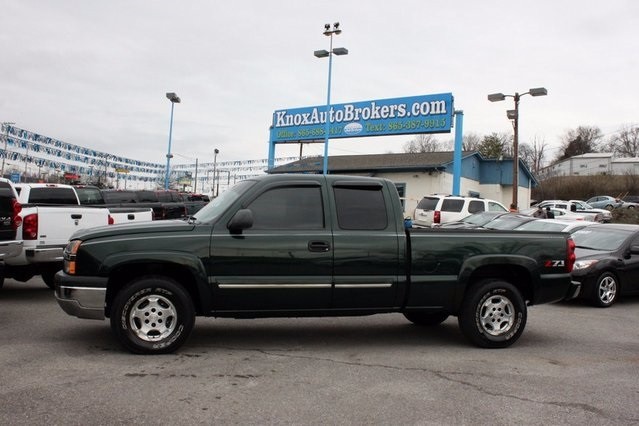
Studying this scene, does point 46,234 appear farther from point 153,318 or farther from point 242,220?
point 242,220

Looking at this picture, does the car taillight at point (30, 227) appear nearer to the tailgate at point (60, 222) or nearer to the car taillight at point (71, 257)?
the tailgate at point (60, 222)

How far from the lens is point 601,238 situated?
10.6m

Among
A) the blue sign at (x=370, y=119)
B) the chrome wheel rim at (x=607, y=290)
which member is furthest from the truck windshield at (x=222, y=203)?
the blue sign at (x=370, y=119)

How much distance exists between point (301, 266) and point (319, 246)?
0.91 feet

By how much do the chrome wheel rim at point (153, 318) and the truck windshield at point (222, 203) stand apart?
3.08 feet

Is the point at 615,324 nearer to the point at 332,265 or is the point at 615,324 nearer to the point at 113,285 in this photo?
the point at 332,265

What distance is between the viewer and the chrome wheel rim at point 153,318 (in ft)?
18.2

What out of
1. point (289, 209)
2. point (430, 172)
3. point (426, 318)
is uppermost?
point (430, 172)

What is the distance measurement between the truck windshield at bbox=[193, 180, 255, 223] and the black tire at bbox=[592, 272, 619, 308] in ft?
21.6

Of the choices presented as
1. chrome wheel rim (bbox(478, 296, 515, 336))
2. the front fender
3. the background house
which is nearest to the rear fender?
chrome wheel rim (bbox(478, 296, 515, 336))

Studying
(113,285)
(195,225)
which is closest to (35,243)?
(113,285)

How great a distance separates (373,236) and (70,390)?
318cm

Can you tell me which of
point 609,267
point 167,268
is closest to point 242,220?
point 167,268

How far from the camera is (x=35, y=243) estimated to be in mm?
8523
